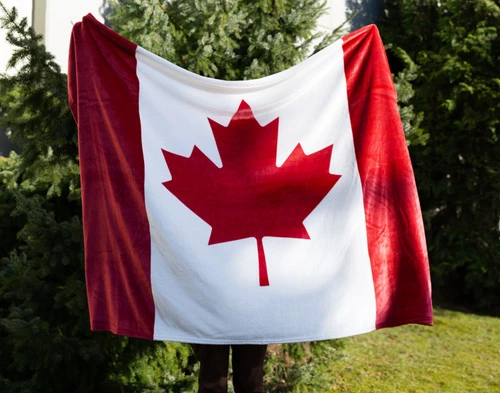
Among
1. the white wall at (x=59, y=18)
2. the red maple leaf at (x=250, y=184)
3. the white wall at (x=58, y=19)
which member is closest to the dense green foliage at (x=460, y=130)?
the white wall at (x=59, y=18)

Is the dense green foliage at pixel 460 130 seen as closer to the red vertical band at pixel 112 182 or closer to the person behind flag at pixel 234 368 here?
the person behind flag at pixel 234 368

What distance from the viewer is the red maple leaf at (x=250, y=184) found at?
3062 millimetres

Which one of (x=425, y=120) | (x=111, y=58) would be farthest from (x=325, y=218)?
(x=425, y=120)

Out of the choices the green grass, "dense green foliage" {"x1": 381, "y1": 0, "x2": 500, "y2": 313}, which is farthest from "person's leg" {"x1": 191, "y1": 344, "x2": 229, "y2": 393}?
"dense green foliage" {"x1": 381, "y1": 0, "x2": 500, "y2": 313}

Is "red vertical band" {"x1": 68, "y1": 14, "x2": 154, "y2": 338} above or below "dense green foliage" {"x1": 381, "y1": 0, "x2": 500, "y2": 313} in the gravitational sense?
below

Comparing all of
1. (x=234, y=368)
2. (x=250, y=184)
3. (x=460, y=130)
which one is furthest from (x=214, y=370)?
(x=460, y=130)

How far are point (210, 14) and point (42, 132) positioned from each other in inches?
48.9

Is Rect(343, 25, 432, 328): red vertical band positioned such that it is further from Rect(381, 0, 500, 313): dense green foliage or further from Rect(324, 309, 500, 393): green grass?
Rect(381, 0, 500, 313): dense green foliage

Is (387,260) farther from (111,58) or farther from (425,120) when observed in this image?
(425,120)

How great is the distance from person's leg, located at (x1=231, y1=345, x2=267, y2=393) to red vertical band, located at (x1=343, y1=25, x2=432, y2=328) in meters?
0.63

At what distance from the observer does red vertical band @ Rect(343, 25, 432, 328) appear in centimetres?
320

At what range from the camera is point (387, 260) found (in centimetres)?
322

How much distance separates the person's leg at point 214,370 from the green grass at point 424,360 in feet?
6.76

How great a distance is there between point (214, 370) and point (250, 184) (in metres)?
0.94
